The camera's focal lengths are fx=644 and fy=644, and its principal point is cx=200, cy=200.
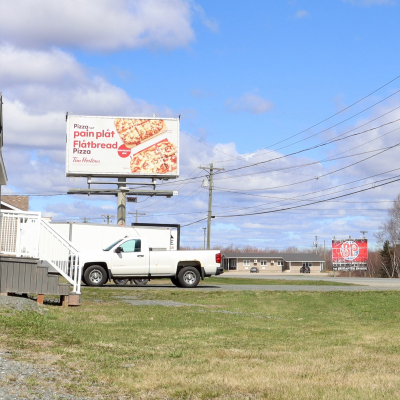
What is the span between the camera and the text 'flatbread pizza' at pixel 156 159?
46219 mm

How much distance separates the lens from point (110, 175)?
46.4m

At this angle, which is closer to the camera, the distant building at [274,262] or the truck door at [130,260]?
the truck door at [130,260]

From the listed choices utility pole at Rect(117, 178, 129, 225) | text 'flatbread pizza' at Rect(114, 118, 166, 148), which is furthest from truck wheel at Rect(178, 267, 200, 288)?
text 'flatbread pizza' at Rect(114, 118, 166, 148)

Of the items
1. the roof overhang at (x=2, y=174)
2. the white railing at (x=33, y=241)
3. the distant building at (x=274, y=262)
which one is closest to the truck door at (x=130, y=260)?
the roof overhang at (x=2, y=174)

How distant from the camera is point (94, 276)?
999 inches

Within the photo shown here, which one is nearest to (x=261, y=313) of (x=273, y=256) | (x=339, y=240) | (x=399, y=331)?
(x=399, y=331)

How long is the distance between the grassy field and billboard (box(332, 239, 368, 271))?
88221mm

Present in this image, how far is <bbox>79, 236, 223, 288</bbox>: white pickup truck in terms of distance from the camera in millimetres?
25406

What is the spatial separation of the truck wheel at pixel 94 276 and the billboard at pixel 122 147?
21197 millimetres

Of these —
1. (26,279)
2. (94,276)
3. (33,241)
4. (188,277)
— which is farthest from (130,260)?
(26,279)

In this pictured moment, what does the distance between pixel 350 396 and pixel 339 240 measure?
101m

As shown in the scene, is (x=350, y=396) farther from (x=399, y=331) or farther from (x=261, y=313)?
(x=261, y=313)

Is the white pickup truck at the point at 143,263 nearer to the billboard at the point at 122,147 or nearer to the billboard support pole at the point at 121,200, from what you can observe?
the billboard at the point at 122,147

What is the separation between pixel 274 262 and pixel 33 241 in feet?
368
